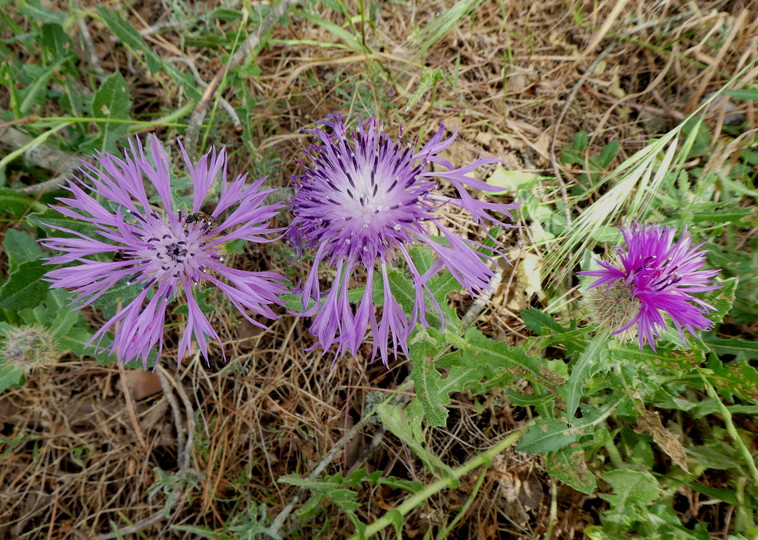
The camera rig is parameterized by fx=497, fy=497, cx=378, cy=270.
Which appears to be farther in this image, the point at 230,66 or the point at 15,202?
the point at 230,66

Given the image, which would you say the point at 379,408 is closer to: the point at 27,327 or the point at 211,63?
the point at 27,327

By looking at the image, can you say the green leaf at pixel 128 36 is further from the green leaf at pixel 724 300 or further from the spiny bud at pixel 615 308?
the green leaf at pixel 724 300

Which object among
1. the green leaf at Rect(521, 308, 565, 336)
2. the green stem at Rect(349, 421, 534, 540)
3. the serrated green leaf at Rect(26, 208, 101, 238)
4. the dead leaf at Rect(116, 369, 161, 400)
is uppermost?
the serrated green leaf at Rect(26, 208, 101, 238)

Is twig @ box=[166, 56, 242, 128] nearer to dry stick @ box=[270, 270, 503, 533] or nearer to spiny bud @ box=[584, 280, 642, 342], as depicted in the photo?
dry stick @ box=[270, 270, 503, 533]

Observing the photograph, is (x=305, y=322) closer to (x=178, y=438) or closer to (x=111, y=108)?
(x=178, y=438)

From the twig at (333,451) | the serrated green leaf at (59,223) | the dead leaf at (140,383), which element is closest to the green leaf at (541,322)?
the twig at (333,451)

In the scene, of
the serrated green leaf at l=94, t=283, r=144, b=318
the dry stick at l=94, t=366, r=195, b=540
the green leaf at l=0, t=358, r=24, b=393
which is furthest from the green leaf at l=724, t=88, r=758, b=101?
the green leaf at l=0, t=358, r=24, b=393

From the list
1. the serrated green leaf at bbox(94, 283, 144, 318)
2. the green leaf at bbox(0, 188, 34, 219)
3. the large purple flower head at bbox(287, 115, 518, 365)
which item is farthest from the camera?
the green leaf at bbox(0, 188, 34, 219)

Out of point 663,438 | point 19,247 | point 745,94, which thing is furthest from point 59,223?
point 745,94
